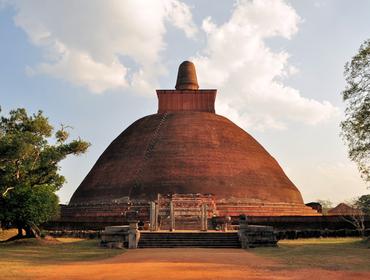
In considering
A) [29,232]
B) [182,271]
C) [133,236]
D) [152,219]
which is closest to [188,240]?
[133,236]

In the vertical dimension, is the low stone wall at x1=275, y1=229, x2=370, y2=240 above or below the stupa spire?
below

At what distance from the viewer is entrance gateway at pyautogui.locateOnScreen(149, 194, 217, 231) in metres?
25.0

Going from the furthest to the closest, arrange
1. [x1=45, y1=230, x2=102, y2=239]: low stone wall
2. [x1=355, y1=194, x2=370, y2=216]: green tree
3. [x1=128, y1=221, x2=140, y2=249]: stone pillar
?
1. [x1=355, y1=194, x2=370, y2=216]: green tree
2. [x1=45, y1=230, x2=102, y2=239]: low stone wall
3. [x1=128, y1=221, x2=140, y2=249]: stone pillar

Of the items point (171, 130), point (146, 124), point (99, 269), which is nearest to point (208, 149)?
point (171, 130)

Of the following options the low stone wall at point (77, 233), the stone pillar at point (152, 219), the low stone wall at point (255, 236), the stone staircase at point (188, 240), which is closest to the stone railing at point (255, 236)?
the low stone wall at point (255, 236)

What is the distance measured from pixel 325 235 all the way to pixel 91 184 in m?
20.2

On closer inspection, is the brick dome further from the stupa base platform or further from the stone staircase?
the stone staircase

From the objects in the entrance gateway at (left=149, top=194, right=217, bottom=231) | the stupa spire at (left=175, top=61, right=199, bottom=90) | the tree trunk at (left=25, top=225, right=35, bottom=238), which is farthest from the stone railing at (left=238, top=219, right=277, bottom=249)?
the stupa spire at (left=175, top=61, right=199, bottom=90)

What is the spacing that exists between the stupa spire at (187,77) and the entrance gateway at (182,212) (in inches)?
624

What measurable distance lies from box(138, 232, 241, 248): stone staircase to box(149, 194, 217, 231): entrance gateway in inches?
101

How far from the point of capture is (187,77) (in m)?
45.5

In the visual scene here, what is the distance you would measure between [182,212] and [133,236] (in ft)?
22.7

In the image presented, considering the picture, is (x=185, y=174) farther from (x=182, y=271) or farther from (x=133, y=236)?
(x=182, y=271)

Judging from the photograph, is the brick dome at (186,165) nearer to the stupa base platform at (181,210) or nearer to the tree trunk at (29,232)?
the stupa base platform at (181,210)
